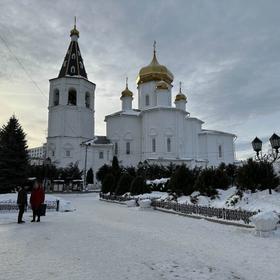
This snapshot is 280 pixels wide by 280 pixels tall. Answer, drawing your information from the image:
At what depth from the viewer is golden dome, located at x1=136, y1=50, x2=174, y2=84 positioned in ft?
186

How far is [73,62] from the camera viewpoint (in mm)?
59219

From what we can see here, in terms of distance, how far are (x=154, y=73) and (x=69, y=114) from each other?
1563 centimetres

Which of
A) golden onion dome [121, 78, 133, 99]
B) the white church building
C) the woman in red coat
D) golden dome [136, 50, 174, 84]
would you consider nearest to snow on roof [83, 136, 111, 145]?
the white church building

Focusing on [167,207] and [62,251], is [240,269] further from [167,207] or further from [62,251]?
[167,207]

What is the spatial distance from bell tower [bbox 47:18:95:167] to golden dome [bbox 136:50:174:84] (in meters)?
9.46

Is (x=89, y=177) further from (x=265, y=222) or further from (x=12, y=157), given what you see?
(x=265, y=222)

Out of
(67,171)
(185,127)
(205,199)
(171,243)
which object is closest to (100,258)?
(171,243)

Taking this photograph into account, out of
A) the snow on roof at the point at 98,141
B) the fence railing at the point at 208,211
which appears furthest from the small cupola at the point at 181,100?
the fence railing at the point at 208,211

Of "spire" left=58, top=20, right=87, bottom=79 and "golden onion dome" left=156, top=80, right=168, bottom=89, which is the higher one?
"spire" left=58, top=20, right=87, bottom=79

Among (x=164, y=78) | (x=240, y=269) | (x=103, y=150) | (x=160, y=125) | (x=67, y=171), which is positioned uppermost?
(x=164, y=78)

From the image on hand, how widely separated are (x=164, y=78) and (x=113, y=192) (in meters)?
32.9

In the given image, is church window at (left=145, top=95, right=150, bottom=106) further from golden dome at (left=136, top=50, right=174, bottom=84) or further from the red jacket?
the red jacket

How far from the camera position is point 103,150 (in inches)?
2128

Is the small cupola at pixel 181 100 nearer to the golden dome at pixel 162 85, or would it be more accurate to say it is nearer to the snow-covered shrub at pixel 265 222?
the golden dome at pixel 162 85
